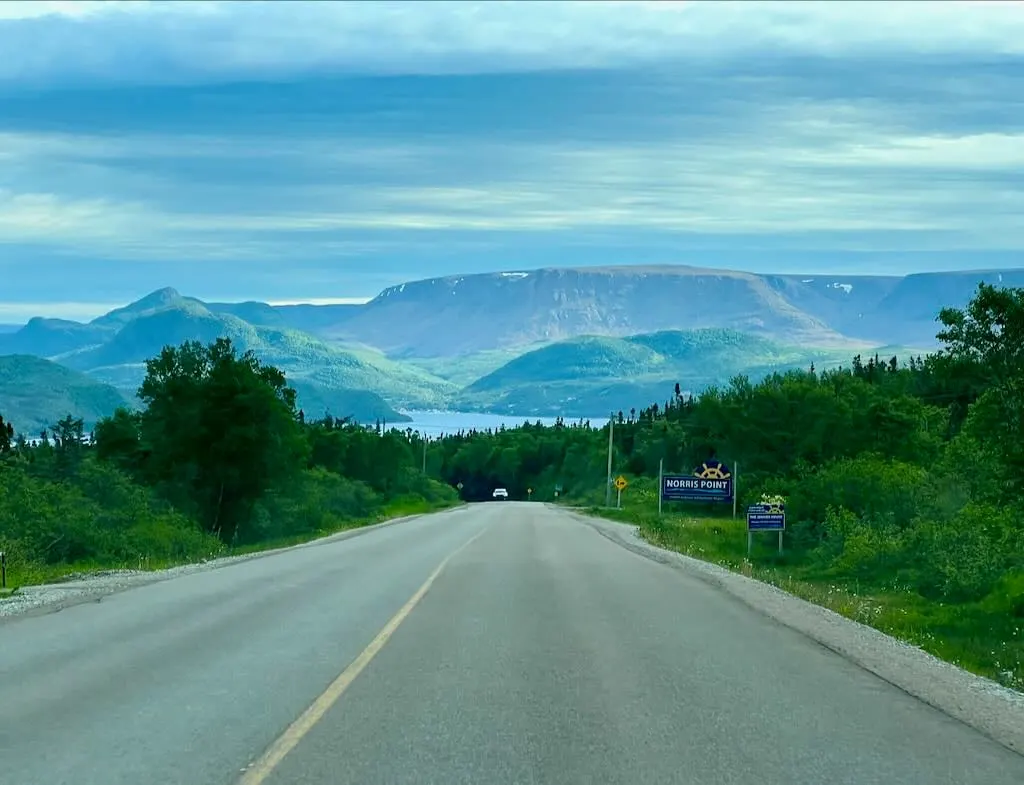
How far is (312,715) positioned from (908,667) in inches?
268

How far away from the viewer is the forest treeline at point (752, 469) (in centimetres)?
2636

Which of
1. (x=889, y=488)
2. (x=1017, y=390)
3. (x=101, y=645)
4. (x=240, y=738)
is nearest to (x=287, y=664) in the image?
(x=101, y=645)

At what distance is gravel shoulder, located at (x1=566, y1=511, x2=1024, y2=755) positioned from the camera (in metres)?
11.6

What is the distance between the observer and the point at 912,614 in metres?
22.9

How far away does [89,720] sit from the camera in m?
10.7

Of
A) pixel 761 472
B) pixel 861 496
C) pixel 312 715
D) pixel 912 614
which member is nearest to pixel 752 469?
pixel 761 472

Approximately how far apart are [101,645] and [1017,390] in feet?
51.9

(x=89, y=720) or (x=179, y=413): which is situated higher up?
(x=179, y=413)

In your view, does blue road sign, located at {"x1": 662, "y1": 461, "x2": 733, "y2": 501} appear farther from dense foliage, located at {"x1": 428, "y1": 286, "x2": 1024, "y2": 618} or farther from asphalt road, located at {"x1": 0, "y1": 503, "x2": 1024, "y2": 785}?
asphalt road, located at {"x1": 0, "y1": 503, "x2": 1024, "y2": 785}

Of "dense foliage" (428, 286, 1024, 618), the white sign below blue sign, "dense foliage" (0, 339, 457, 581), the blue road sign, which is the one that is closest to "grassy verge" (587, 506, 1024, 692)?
"dense foliage" (428, 286, 1024, 618)

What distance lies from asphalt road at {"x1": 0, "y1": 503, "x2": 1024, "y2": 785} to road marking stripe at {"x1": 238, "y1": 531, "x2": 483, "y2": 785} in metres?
0.03

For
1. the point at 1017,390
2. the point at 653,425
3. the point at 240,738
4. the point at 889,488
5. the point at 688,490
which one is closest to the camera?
the point at 240,738

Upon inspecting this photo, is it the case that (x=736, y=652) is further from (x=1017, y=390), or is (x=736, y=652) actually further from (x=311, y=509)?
(x=311, y=509)

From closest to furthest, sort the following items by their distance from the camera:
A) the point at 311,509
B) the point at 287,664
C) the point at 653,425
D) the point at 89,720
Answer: the point at 89,720 → the point at 287,664 → the point at 311,509 → the point at 653,425
